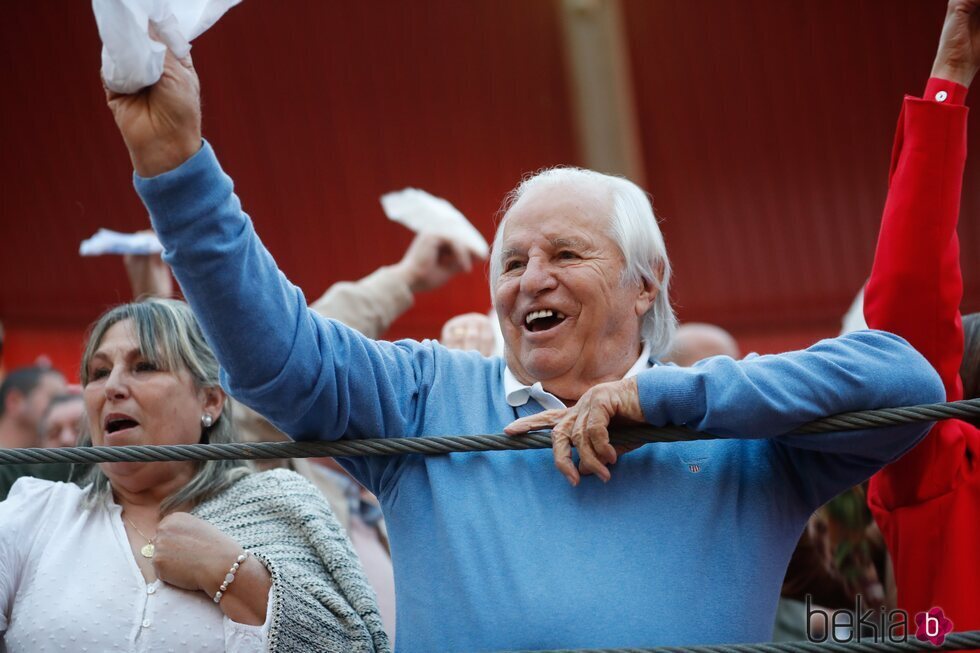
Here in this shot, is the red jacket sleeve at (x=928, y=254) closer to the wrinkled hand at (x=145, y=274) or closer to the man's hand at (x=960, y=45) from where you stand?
the man's hand at (x=960, y=45)

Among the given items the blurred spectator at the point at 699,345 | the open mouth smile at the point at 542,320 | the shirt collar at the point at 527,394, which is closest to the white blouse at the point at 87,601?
the shirt collar at the point at 527,394

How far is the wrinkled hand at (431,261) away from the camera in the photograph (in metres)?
3.51

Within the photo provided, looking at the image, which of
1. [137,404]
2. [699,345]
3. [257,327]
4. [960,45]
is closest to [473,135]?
[699,345]

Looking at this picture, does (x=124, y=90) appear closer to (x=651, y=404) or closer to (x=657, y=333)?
(x=651, y=404)

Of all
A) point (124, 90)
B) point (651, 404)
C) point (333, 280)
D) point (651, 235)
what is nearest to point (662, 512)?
point (651, 404)

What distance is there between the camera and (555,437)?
1630mm

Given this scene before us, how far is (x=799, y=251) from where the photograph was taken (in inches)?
270

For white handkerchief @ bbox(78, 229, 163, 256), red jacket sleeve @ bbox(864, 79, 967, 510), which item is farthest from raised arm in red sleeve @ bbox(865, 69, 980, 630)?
white handkerchief @ bbox(78, 229, 163, 256)

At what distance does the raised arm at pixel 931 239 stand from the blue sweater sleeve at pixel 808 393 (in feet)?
0.48

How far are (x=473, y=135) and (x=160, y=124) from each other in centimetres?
538

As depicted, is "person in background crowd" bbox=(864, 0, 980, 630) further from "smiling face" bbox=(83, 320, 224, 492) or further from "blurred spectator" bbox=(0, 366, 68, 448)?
A: "blurred spectator" bbox=(0, 366, 68, 448)

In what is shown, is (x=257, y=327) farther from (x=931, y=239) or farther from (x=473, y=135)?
(x=473, y=135)

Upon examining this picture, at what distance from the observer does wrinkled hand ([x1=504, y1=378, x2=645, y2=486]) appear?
162 centimetres

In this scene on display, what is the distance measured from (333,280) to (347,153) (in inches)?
28.6
